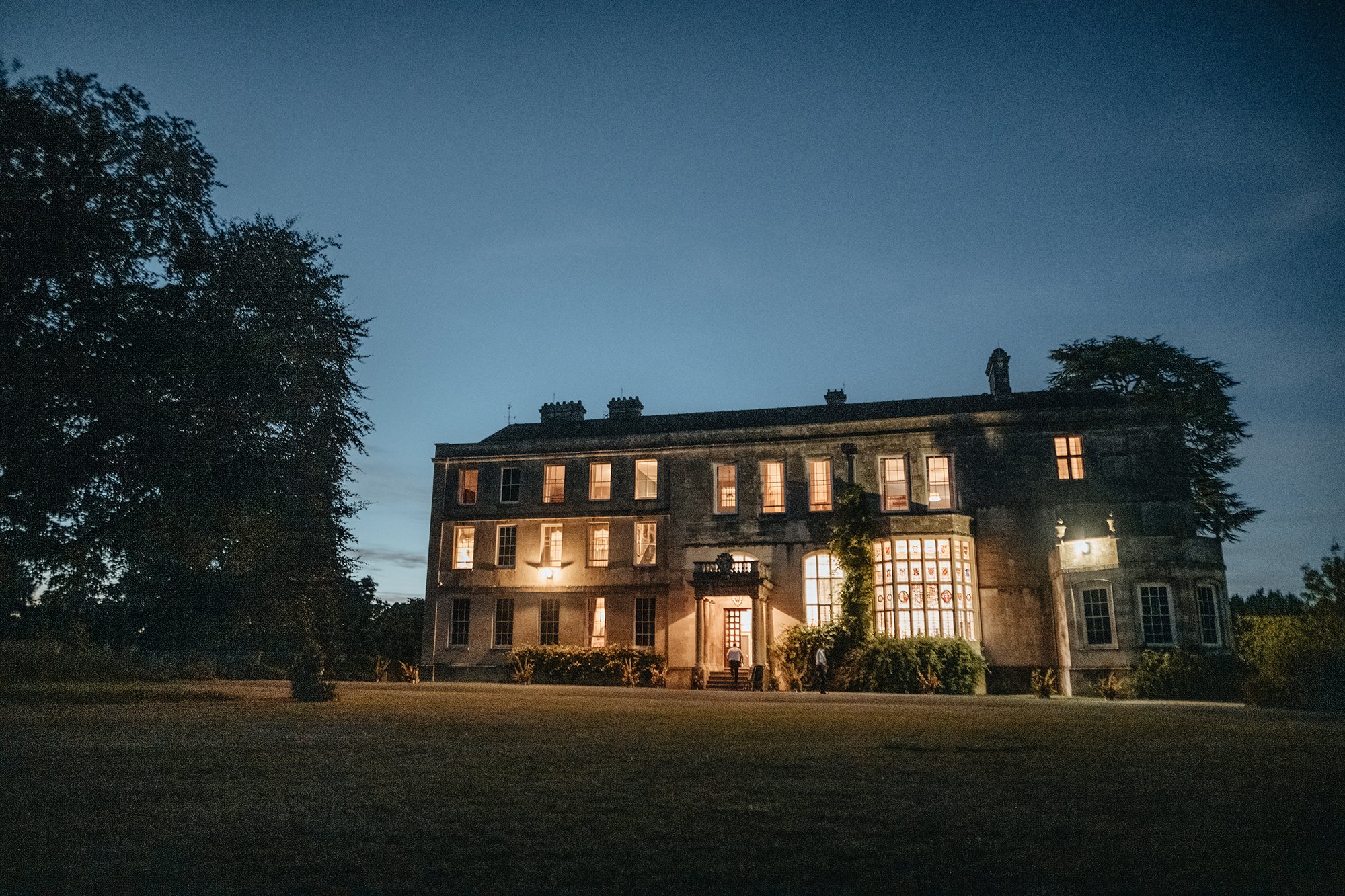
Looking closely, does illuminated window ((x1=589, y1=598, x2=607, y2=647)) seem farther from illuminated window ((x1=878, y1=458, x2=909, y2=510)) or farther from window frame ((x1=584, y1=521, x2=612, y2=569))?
illuminated window ((x1=878, y1=458, x2=909, y2=510))

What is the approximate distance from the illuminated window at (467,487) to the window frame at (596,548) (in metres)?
5.15

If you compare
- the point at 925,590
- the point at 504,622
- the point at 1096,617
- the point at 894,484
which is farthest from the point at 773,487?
the point at 504,622

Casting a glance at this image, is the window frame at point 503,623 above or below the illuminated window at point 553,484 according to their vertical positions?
below

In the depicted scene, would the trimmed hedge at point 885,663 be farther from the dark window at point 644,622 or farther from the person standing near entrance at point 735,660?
the dark window at point 644,622

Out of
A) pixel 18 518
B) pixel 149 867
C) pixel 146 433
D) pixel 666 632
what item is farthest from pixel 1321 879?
pixel 666 632

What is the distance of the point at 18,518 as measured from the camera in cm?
1284

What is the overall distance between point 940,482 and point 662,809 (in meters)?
24.7

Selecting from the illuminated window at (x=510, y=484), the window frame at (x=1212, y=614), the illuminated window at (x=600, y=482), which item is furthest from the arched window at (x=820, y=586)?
the illuminated window at (x=510, y=484)

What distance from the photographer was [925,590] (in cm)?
2573

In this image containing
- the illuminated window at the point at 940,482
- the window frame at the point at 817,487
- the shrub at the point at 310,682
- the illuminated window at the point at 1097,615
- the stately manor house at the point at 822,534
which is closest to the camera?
the shrub at the point at 310,682

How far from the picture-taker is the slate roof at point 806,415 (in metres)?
28.9

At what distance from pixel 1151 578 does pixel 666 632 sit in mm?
15163

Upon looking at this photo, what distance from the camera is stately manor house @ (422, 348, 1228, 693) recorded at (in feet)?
77.5

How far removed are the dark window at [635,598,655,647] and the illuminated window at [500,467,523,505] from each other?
649 cm
